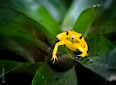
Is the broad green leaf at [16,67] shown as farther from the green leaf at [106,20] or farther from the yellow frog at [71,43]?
the green leaf at [106,20]

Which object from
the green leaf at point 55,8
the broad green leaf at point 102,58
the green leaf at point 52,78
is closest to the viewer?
the broad green leaf at point 102,58

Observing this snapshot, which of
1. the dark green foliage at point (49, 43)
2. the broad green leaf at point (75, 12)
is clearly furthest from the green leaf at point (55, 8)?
the broad green leaf at point (75, 12)

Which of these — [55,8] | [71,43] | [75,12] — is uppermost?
[55,8]

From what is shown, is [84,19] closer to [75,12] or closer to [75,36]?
[75,36]

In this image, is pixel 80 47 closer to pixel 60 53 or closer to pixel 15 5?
pixel 60 53

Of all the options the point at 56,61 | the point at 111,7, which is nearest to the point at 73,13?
the point at 111,7

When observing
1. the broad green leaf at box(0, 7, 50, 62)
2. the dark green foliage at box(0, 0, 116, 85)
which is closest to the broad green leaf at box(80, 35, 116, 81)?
the dark green foliage at box(0, 0, 116, 85)

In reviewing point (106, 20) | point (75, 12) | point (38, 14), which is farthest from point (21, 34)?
point (106, 20)

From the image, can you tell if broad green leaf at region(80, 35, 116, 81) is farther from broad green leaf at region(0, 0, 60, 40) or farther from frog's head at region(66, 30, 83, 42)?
broad green leaf at region(0, 0, 60, 40)
